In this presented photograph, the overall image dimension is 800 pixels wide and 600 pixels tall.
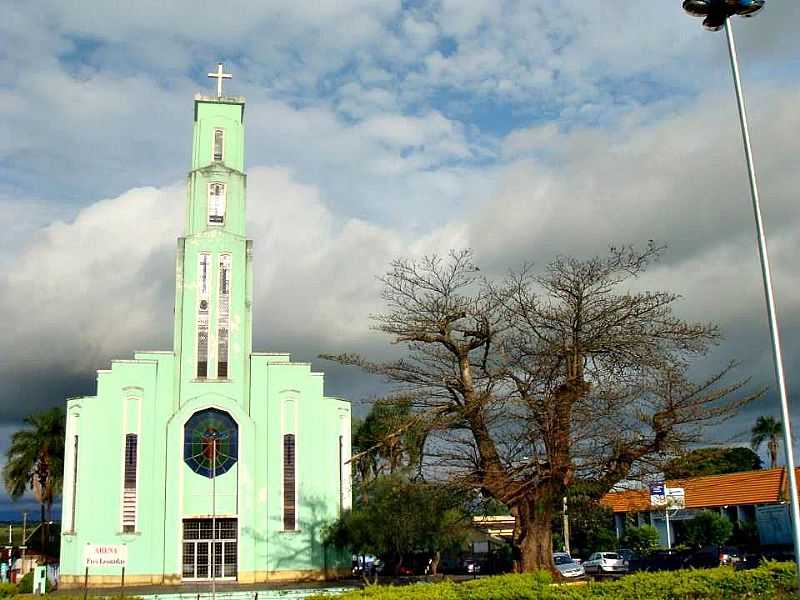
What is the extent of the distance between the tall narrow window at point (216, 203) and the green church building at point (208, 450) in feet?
0.27

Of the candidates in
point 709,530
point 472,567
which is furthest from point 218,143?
point 709,530

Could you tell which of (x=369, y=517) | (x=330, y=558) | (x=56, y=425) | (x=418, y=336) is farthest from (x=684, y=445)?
(x=56, y=425)

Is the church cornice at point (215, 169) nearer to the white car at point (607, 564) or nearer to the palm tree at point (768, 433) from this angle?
the white car at point (607, 564)

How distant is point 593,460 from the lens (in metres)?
24.5

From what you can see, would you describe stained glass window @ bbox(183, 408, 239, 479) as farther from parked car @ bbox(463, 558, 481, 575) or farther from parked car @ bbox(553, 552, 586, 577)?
parked car @ bbox(553, 552, 586, 577)

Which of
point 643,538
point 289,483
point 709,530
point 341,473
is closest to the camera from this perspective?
point 289,483

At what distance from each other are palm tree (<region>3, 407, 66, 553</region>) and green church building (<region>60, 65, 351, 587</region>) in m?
8.40

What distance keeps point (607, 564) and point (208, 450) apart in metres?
20.4

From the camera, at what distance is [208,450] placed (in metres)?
43.7

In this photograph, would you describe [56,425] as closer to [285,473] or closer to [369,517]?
[285,473]

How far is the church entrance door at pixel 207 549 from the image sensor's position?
139ft

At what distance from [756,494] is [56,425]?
41959 mm

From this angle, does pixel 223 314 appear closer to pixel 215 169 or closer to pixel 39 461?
pixel 215 169

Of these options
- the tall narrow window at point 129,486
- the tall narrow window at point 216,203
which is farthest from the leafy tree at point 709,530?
the tall narrow window at point 216,203
